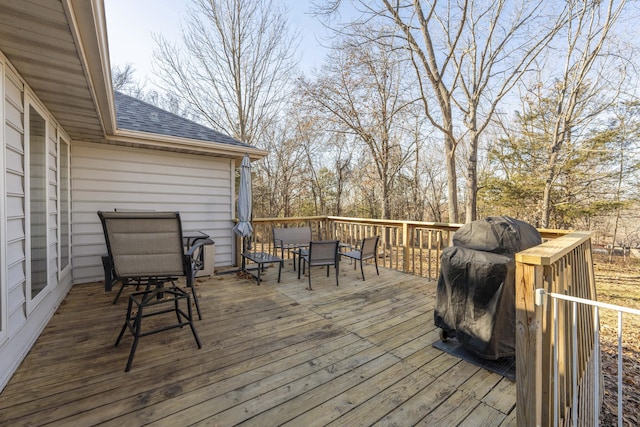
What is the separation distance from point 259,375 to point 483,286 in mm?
1938

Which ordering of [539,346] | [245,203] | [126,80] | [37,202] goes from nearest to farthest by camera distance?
[539,346] → [37,202] → [245,203] → [126,80]

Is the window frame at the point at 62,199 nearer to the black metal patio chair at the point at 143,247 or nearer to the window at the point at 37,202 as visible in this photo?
the window at the point at 37,202

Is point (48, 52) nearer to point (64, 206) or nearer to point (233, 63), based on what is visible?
point (64, 206)

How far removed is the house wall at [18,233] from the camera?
2.00m

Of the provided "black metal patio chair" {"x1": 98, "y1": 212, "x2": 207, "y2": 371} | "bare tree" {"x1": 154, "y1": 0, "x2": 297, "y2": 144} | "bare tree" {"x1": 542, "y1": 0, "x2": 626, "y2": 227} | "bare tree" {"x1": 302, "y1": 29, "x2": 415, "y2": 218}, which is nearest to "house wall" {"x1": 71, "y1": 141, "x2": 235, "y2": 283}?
"black metal patio chair" {"x1": 98, "y1": 212, "x2": 207, "y2": 371}

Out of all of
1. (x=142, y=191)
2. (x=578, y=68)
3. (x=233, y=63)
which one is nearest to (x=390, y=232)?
(x=142, y=191)

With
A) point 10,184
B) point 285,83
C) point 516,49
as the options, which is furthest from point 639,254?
point 10,184

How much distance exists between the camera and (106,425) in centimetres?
157

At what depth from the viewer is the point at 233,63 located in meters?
10.4

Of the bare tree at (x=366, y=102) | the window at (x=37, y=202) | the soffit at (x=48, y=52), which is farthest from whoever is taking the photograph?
the bare tree at (x=366, y=102)

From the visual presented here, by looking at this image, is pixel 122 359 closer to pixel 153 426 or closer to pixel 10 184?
pixel 153 426

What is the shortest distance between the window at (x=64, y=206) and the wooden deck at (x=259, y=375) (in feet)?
3.04

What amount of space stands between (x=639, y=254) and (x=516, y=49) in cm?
880

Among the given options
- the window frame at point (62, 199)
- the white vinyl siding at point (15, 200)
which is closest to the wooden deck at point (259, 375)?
the white vinyl siding at point (15, 200)
